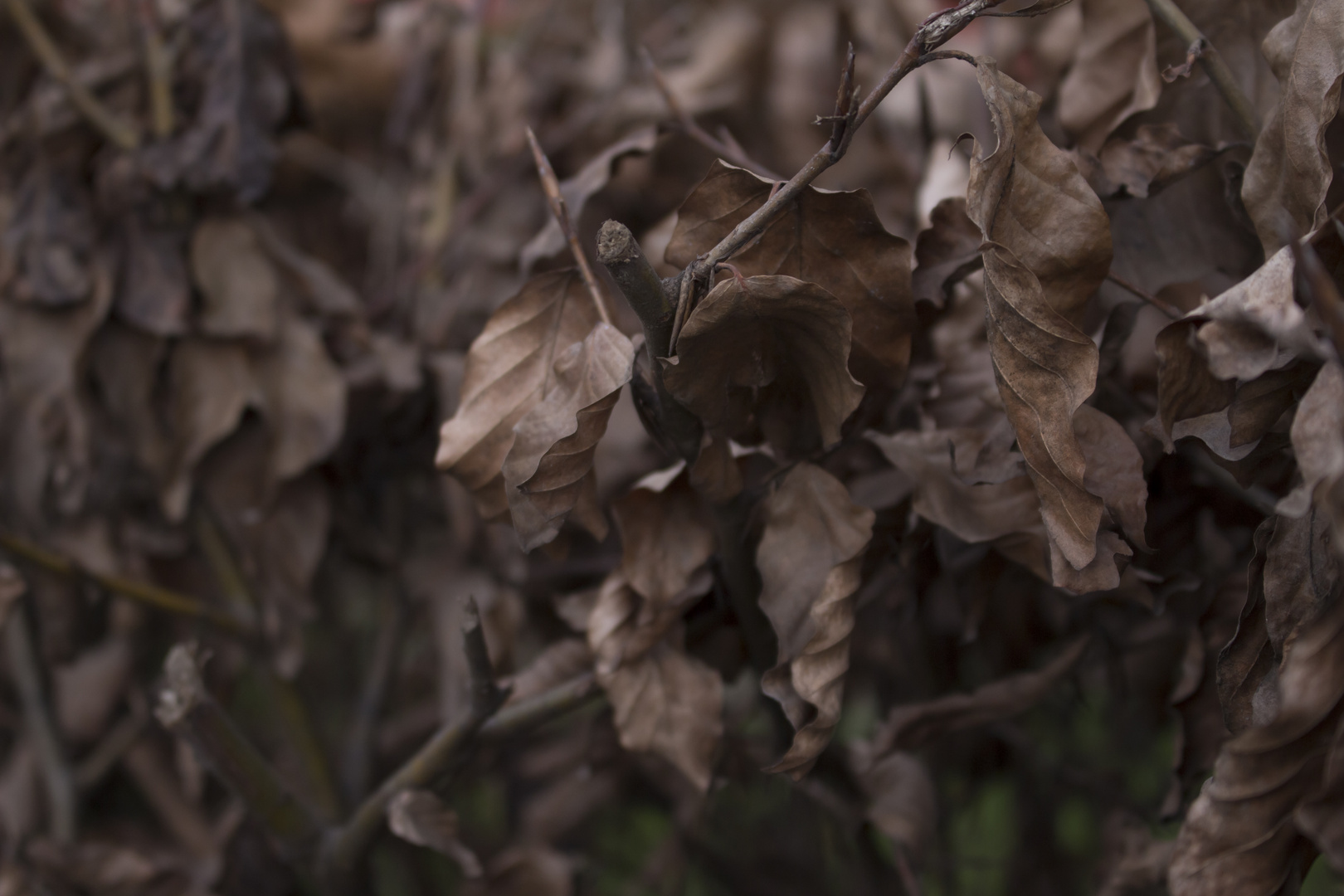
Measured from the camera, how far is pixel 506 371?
50cm

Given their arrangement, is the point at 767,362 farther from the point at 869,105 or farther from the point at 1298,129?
the point at 1298,129

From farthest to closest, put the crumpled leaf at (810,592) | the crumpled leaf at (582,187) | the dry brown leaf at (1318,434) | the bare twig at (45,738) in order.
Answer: the bare twig at (45,738)
the crumpled leaf at (582,187)
the crumpled leaf at (810,592)
the dry brown leaf at (1318,434)

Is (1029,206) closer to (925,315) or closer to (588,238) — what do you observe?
(925,315)

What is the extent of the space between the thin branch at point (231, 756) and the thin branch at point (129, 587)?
125 millimetres

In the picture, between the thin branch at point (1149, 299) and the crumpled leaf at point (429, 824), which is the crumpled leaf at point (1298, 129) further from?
the crumpled leaf at point (429, 824)

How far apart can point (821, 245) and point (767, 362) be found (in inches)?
2.5

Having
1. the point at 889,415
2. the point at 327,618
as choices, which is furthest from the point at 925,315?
the point at 327,618

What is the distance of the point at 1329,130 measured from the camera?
502 millimetres

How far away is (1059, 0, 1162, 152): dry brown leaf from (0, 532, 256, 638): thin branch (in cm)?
71

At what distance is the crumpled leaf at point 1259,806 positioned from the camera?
366mm

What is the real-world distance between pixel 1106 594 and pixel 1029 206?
254 millimetres

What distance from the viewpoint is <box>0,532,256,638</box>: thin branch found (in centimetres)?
71

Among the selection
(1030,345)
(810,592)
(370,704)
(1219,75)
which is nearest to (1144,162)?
(1219,75)

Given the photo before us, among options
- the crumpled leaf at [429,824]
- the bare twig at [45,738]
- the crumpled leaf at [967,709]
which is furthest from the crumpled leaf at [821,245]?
the bare twig at [45,738]
